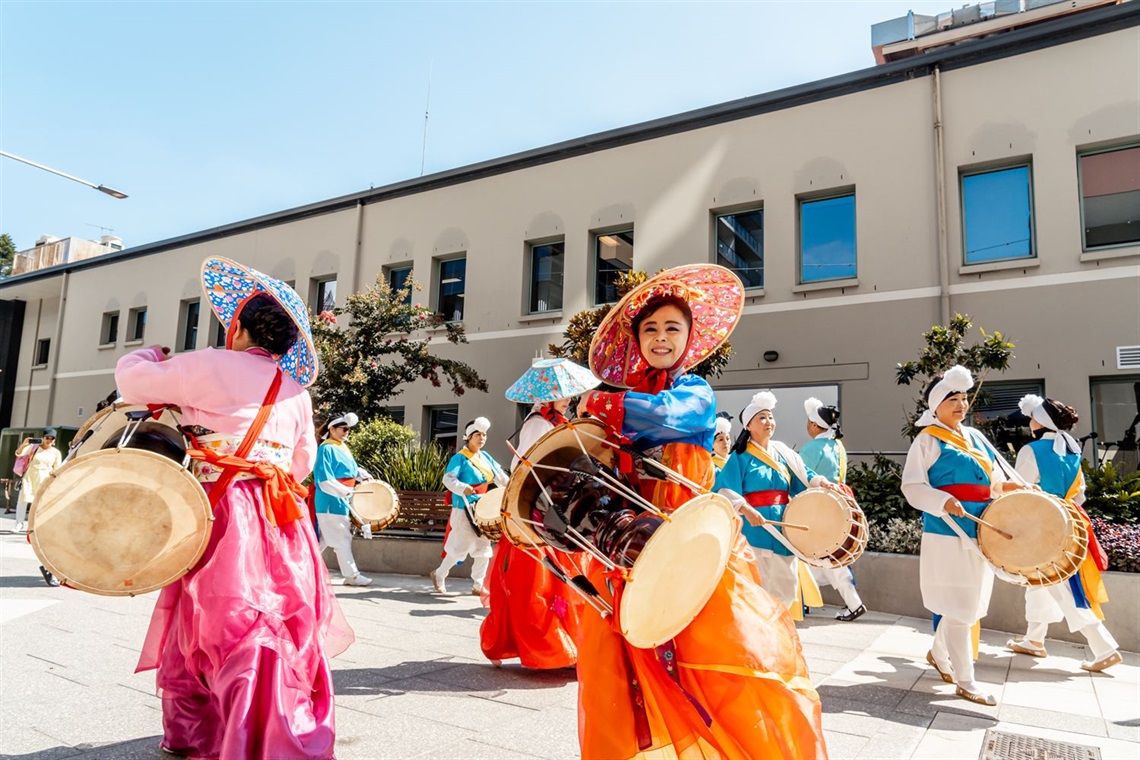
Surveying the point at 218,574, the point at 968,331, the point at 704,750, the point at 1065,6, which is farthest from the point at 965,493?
the point at 1065,6

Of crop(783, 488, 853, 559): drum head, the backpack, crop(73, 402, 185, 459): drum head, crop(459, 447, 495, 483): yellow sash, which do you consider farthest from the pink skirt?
the backpack

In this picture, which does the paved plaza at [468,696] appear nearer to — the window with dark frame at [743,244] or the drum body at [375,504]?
the drum body at [375,504]

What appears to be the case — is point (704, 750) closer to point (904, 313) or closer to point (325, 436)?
point (325, 436)

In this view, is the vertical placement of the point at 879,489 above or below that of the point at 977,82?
below

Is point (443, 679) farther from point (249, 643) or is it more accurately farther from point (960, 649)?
point (960, 649)

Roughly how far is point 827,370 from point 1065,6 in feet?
36.0

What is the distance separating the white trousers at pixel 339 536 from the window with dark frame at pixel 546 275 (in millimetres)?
7564

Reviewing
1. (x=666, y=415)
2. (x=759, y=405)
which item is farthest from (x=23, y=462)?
(x=666, y=415)

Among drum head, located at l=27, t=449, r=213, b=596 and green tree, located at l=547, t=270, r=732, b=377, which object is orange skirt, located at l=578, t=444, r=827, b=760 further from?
green tree, located at l=547, t=270, r=732, b=377

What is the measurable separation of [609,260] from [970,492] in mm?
11453

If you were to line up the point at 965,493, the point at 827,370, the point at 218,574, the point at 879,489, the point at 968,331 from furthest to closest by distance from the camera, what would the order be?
1. the point at 827,370
2. the point at 968,331
3. the point at 879,489
4. the point at 965,493
5. the point at 218,574

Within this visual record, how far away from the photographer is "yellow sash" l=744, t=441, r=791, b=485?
690cm

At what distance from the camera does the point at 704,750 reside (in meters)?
2.55

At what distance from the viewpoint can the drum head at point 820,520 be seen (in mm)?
5812
